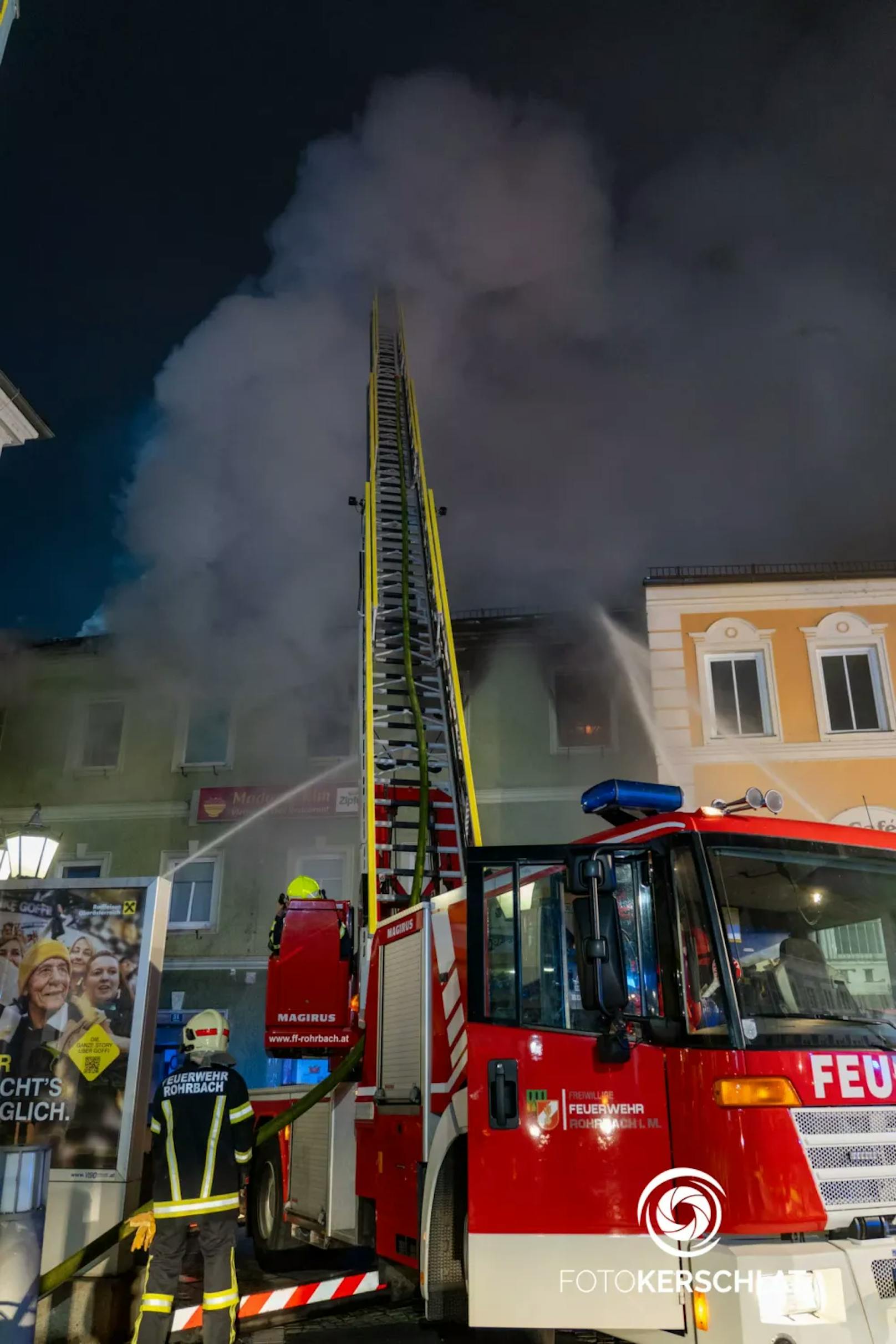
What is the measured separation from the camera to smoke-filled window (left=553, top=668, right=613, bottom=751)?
15961mm

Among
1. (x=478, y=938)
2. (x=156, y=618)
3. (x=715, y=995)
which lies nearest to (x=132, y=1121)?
(x=478, y=938)

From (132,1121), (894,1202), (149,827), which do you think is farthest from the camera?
(149,827)

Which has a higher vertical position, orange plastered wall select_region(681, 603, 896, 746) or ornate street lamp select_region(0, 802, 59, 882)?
orange plastered wall select_region(681, 603, 896, 746)

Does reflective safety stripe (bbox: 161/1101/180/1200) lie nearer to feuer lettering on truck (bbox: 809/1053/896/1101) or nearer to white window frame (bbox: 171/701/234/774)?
feuer lettering on truck (bbox: 809/1053/896/1101)

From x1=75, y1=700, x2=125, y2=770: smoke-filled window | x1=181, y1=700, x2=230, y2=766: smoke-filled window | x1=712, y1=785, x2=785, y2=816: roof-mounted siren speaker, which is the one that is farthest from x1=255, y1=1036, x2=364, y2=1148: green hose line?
x1=75, y1=700, x2=125, y2=770: smoke-filled window

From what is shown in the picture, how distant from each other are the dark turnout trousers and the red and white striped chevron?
19cm

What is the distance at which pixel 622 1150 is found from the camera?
3.75 m

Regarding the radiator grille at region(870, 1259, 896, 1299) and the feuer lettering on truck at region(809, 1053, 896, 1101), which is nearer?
the radiator grille at region(870, 1259, 896, 1299)

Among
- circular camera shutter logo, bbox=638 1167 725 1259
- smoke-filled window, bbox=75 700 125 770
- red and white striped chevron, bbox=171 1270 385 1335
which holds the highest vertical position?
smoke-filled window, bbox=75 700 125 770

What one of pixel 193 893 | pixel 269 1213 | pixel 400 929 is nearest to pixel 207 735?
pixel 193 893

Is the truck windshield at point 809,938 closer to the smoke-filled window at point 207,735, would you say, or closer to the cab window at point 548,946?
the cab window at point 548,946

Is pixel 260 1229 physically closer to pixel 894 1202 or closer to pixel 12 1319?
pixel 12 1319

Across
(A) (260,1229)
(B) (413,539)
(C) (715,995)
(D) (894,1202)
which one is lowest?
(A) (260,1229)

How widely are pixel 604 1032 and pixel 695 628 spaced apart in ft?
35.0
